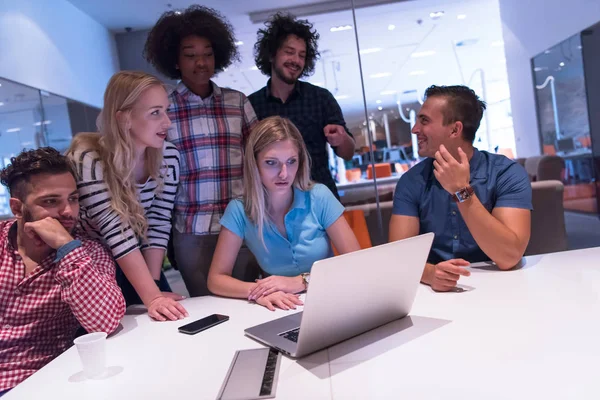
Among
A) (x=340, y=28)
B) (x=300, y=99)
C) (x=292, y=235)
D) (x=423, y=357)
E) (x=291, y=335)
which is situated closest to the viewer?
(x=423, y=357)

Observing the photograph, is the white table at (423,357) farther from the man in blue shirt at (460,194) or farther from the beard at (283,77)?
the beard at (283,77)

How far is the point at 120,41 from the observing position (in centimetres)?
375

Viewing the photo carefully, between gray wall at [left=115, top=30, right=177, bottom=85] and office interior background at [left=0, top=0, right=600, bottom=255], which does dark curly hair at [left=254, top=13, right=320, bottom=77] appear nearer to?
office interior background at [left=0, top=0, right=600, bottom=255]

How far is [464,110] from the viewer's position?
189 centimetres

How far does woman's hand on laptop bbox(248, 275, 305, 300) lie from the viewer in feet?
4.76

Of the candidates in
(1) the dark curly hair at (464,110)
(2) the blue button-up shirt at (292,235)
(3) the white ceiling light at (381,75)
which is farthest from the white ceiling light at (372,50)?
(2) the blue button-up shirt at (292,235)

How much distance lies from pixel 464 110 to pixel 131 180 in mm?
1313

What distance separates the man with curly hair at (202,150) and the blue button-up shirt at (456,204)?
2.54 ft

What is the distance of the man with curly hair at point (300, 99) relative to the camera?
2344mm

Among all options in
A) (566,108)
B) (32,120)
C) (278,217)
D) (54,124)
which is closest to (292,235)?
(278,217)

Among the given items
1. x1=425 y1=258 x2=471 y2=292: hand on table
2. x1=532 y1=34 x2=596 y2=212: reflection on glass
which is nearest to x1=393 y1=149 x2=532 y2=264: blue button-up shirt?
x1=425 y1=258 x2=471 y2=292: hand on table

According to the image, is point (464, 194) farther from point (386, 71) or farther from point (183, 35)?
point (386, 71)

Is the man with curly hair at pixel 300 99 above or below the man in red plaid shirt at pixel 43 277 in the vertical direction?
above

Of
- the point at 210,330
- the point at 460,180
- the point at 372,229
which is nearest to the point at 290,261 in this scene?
the point at 210,330
